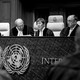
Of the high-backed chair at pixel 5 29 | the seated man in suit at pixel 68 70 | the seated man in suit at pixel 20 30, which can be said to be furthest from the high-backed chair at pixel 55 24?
the seated man in suit at pixel 68 70

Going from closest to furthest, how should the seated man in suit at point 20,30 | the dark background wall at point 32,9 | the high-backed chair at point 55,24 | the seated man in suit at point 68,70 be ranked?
the seated man in suit at point 68,70 < the seated man in suit at point 20,30 < the high-backed chair at point 55,24 < the dark background wall at point 32,9

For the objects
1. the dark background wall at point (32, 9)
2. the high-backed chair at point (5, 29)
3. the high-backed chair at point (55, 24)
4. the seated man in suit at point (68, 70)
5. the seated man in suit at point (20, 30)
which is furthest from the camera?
the dark background wall at point (32, 9)

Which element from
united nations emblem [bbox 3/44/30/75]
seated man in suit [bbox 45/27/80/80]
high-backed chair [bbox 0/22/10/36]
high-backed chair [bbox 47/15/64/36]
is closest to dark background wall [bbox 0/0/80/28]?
high-backed chair [bbox 0/22/10/36]

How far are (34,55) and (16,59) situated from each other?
0.90ft

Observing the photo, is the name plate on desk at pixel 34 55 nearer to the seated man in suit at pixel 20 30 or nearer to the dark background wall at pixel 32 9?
the seated man in suit at pixel 20 30

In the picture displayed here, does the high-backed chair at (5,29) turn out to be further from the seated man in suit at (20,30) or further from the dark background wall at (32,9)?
the dark background wall at (32,9)

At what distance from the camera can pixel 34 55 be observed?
4688mm

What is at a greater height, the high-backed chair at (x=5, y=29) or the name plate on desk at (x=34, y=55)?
the high-backed chair at (x=5, y=29)

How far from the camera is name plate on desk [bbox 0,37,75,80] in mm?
4625

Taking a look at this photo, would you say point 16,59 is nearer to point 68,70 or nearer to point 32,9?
point 68,70

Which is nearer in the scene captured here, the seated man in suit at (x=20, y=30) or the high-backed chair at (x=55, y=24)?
the seated man in suit at (x=20, y=30)

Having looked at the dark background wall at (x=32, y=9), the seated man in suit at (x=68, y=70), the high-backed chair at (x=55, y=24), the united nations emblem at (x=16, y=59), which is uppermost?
the dark background wall at (x=32, y=9)

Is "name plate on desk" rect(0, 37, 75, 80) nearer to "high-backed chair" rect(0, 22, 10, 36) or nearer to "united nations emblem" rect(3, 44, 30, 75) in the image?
"united nations emblem" rect(3, 44, 30, 75)

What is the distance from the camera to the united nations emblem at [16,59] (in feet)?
15.3
